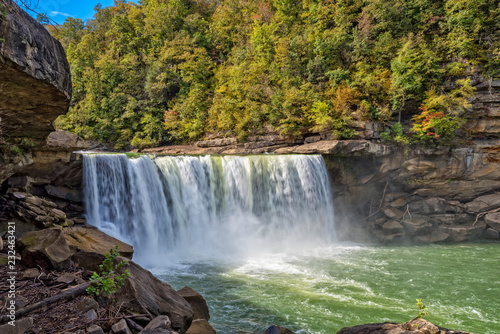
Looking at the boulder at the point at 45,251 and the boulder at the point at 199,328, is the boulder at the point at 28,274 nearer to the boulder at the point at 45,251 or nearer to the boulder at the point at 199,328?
the boulder at the point at 45,251

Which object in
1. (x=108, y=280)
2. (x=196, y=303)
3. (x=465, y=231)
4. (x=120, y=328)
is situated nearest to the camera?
(x=120, y=328)

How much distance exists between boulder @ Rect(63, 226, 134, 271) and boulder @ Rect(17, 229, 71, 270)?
208mm

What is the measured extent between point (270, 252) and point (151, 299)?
8.33m

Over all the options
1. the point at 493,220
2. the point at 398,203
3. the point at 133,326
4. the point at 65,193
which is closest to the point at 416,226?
the point at 398,203

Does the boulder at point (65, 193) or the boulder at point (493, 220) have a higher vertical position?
the boulder at point (65, 193)

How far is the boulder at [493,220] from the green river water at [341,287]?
6.48ft

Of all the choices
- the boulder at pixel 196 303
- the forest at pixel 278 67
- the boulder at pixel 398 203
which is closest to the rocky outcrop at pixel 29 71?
the boulder at pixel 196 303

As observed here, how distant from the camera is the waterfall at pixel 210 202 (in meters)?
9.95

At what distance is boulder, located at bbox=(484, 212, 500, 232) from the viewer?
13.1 meters

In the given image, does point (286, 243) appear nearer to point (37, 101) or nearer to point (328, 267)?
point (328, 267)

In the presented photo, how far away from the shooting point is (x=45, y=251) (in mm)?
4023

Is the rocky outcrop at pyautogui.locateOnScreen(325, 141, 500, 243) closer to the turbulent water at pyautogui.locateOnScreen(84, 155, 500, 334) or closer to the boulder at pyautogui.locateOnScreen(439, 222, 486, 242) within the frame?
the boulder at pyautogui.locateOnScreen(439, 222, 486, 242)

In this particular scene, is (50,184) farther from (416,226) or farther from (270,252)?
(416,226)

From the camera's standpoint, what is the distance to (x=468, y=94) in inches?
527
